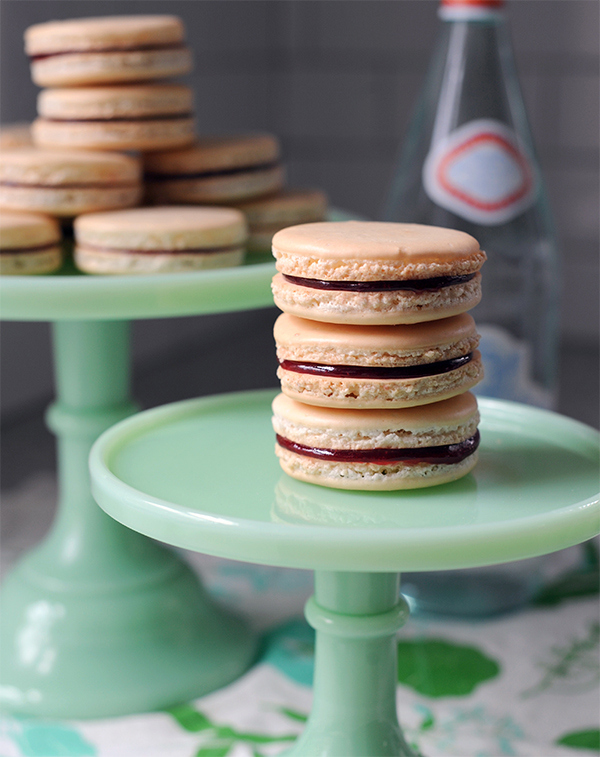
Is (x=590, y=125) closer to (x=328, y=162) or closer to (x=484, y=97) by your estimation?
(x=328, y=162)

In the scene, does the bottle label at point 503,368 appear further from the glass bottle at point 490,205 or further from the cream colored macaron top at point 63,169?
the cream colored macaron top at point 63,169

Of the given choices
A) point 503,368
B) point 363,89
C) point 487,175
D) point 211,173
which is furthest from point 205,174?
point 363,89

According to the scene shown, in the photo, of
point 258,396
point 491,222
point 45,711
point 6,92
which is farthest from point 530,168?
point 6,92

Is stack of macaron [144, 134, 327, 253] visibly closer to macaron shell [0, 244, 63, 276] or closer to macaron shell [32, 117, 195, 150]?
macaron shell [32, 117, 195, 150]

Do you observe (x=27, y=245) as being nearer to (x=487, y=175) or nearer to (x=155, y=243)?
(x=155, y=243)

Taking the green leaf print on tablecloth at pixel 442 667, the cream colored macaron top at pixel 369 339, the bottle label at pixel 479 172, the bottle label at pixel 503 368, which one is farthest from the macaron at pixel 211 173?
the green leaf print on tablecloth at pixel 442 667

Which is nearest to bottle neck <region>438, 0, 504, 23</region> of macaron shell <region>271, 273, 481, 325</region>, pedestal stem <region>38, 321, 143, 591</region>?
pedestal stem <region>38, 321, 143, 591</region>
